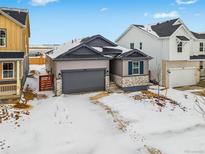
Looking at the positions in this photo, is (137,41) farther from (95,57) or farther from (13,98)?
(13,98)

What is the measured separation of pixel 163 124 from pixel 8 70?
14.4 m

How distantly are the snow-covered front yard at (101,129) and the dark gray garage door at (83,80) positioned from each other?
2319 millimetres

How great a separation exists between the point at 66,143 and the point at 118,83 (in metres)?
13.6

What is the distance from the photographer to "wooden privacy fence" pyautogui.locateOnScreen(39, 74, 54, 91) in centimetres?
2452

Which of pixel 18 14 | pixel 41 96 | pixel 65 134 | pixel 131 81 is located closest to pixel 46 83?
pixel 41 96

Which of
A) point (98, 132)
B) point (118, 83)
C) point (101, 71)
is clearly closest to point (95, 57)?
point (101, 71)

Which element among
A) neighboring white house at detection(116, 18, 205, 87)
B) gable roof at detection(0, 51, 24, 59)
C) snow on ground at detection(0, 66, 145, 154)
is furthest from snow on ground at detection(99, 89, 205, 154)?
gable roof at detection(0, 51, 24, 59)

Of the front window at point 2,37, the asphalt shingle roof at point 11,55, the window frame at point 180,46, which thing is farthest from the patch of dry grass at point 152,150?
the window frame at point 180,46

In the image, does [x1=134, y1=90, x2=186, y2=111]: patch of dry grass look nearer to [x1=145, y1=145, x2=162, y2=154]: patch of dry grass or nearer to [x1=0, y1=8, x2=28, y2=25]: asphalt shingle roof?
[x1=145, y1=145, x2=162, y2=154]: patch of dry grass

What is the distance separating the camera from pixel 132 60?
82.6 feet

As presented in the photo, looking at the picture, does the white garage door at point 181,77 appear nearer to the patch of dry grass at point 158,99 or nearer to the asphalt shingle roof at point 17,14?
the patch of dry grass at point 158,99

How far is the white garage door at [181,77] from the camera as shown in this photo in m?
29.1

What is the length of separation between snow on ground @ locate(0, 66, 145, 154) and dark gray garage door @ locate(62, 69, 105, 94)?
177 inches

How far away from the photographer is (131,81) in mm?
25344
